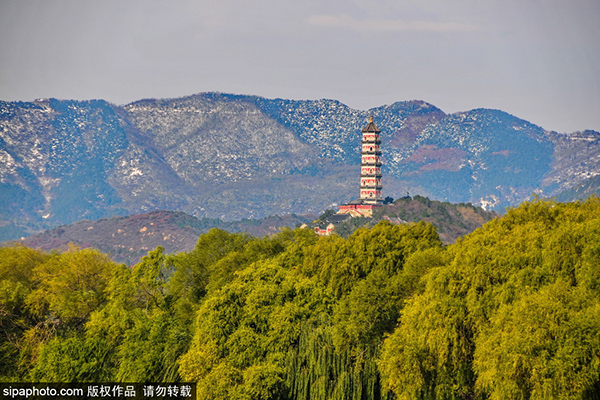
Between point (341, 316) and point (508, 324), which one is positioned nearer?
point (508, 324)

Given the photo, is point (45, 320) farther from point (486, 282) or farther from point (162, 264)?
point (486, 282)

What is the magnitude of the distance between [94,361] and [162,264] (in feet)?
55.1

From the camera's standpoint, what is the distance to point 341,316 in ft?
196

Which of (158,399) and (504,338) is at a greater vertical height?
(504,338)

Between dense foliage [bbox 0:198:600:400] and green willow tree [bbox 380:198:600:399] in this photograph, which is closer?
green willow tree [bbox 380:198:600:399]

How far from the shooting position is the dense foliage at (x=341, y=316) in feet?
147

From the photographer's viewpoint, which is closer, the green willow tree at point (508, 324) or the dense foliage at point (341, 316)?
the green willow tree at point (508, 324)

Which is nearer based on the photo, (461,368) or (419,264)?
(461,368)

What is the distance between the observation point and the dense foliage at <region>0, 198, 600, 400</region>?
147 ft

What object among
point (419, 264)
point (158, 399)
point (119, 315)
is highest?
point (419, 264)

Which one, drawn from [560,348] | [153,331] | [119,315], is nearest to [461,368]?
[560,348]

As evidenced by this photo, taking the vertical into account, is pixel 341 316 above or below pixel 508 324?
below

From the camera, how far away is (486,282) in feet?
168

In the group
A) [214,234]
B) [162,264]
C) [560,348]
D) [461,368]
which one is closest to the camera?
[560,348]
